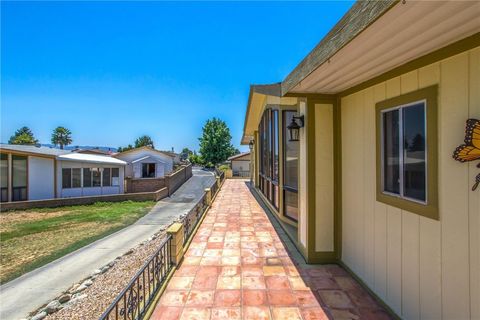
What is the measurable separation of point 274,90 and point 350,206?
10.8 ft

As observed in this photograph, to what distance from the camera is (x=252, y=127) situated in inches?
530

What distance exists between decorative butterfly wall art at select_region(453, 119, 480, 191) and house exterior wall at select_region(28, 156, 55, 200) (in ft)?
68.0

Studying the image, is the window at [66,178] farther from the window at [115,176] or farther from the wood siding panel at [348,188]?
the wood siding panel at [348,188]

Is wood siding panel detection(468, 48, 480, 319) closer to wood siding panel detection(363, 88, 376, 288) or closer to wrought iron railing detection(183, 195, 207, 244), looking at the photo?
wood siding panel detection(363, 88, 376, 288)

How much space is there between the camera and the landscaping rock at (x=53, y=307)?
4555 mm

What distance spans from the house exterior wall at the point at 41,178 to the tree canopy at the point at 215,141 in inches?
861

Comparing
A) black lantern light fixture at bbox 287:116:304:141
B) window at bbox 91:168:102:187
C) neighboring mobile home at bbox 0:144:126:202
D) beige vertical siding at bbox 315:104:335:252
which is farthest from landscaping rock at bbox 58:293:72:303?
window at bbox 91:168:102:187

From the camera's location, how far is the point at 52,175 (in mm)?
16234

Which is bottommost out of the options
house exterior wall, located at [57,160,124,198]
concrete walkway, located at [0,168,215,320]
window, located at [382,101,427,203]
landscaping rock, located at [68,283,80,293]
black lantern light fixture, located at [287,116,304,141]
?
concrete walkway, located at [0,168,215,320]

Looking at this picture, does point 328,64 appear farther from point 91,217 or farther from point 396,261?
point 91,217

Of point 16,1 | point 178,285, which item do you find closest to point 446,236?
point 178,285

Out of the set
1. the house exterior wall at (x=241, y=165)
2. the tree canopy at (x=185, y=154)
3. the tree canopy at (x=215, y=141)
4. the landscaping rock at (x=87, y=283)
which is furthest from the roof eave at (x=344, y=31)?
the tree canopy at (x=185, y=154)

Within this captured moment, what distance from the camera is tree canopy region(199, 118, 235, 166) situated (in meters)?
36.3

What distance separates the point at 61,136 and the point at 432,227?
233 ft
